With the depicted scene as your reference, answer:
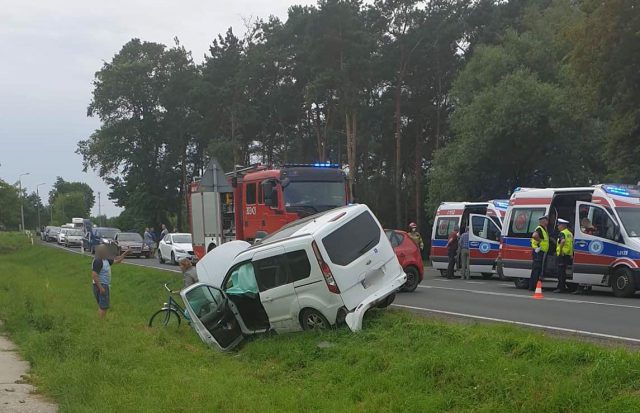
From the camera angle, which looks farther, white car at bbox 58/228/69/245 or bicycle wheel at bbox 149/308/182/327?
white car at bbox 58/228/69/245

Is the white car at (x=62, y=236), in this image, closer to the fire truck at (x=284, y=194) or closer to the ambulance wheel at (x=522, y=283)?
the fire truck at (x=284, y=194)

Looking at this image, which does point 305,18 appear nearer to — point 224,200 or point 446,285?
point 224,200

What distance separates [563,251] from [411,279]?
3687mm

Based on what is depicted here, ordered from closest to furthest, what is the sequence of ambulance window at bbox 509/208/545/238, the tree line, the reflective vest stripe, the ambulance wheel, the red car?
the reflective vest stripe → the red car → ambulance window at bbox 509/208/545/238 → the ambulance wheel → the tree line

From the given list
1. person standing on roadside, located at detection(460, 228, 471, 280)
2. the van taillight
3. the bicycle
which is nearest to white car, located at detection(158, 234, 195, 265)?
person standing on roadside, located at detection(460, 228, 471, 280)

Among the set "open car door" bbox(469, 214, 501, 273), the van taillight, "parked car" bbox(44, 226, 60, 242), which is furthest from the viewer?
"parked car" bbox(44, 226, 60, 242)

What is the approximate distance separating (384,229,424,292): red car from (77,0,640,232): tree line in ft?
36.6

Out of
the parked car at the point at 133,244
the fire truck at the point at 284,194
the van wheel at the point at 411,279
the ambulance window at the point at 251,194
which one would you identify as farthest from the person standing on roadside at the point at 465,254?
the parked car at the point at 133,244

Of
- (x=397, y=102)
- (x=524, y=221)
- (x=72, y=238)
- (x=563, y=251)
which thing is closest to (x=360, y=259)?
(x=563, y=251)

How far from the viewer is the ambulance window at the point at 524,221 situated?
1823cm

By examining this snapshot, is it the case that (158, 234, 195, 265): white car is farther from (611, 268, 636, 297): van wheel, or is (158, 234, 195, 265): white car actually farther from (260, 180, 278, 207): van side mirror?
(611, 268, 636, 297): van wheel

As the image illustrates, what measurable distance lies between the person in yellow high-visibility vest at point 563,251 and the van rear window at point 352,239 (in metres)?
7.03

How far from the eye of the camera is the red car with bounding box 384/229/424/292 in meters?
17.2

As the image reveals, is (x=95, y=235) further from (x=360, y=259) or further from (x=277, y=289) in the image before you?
(x=360, y=259)
